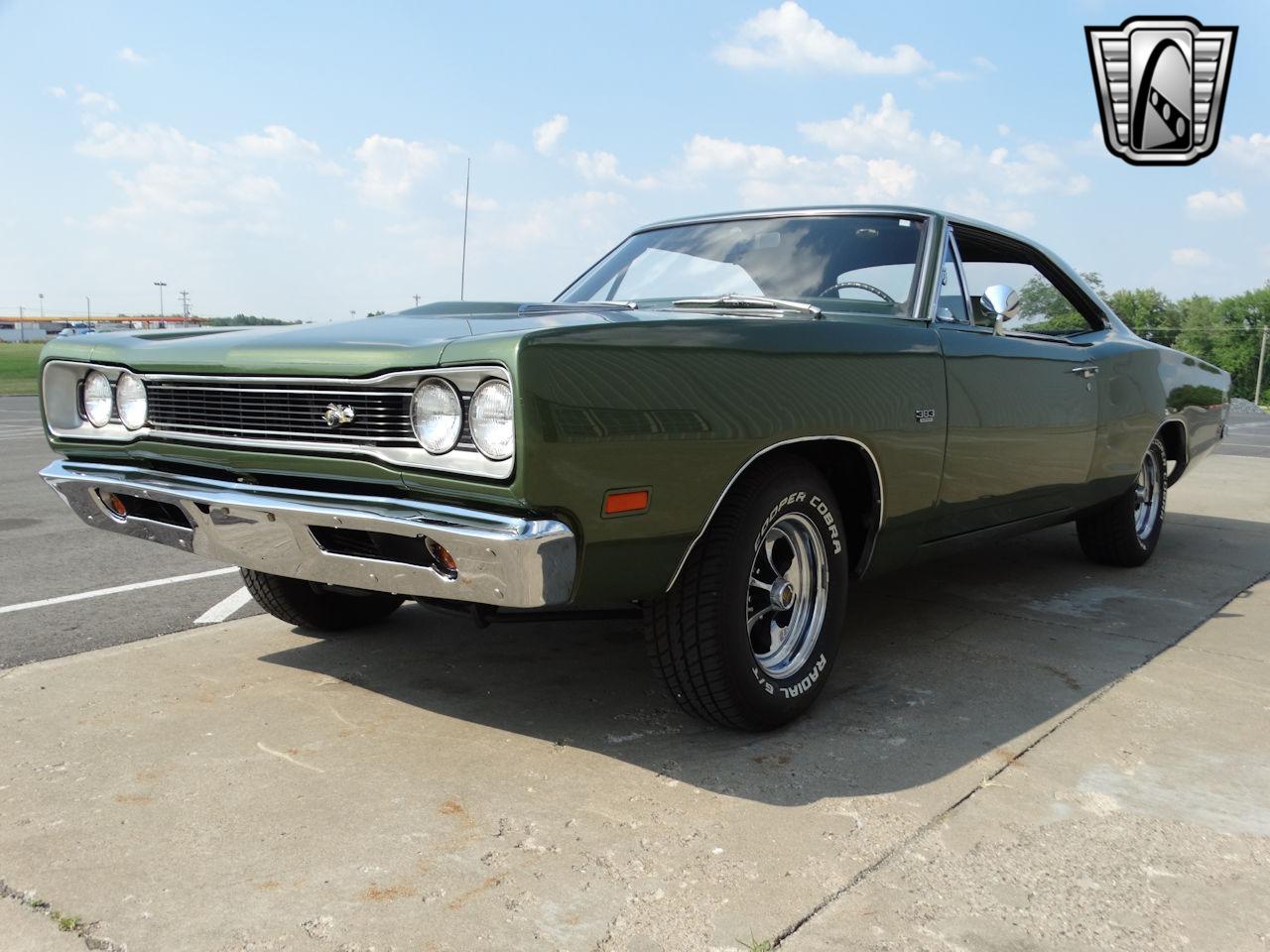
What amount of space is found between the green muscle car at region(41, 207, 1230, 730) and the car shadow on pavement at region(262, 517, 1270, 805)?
178mm

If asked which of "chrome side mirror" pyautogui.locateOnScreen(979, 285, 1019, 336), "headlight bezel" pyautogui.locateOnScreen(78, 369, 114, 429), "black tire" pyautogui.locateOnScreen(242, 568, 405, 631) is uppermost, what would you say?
"chrome side mirror" pyautogui.locateOnScreen(979, 285, 1019, 336)

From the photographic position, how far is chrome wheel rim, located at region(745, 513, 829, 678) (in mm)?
3029

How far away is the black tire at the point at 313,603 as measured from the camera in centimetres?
372

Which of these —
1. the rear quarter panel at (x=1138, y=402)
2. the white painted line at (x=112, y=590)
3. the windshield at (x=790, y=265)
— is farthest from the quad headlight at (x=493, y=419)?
the rear quarter panel at (x=1138, y=402)

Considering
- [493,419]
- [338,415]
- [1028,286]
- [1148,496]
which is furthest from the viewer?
[1148,496]

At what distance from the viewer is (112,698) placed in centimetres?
319

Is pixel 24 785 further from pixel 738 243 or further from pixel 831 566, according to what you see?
pixel 738 243

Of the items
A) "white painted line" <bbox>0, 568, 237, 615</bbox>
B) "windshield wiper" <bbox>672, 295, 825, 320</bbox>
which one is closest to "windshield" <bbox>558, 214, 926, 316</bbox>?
"windshield wiper" <bbox>672, 295, 825, 320</bbox>

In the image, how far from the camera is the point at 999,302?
3848 millimetres
